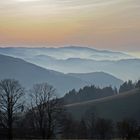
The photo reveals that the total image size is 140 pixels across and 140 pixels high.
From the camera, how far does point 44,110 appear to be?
71.8m

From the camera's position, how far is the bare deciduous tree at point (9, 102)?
64.7 m

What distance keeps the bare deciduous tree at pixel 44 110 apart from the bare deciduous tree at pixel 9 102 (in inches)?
131

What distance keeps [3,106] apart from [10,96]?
1973 mm

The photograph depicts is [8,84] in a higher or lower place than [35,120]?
higher

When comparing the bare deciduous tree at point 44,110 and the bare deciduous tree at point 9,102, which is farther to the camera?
the bare deciduous tree at point 44,110

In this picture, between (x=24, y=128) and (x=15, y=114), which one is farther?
(x=24, y=128)

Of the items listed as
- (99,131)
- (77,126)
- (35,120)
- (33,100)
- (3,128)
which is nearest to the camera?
(3,128)

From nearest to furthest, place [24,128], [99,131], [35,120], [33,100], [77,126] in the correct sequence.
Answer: [35,120] → [33,100] → [24,128] → [99,131] → [77,126]

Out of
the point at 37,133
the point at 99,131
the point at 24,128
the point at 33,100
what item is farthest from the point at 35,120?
the point at 99,131

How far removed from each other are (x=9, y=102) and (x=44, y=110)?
7.26 metres

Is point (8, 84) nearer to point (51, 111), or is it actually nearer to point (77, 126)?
point (51, 111)

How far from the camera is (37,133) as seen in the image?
70.4 meters

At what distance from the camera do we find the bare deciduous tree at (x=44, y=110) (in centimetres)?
6831

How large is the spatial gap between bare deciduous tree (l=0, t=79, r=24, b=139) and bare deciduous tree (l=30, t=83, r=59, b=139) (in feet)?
10.9
